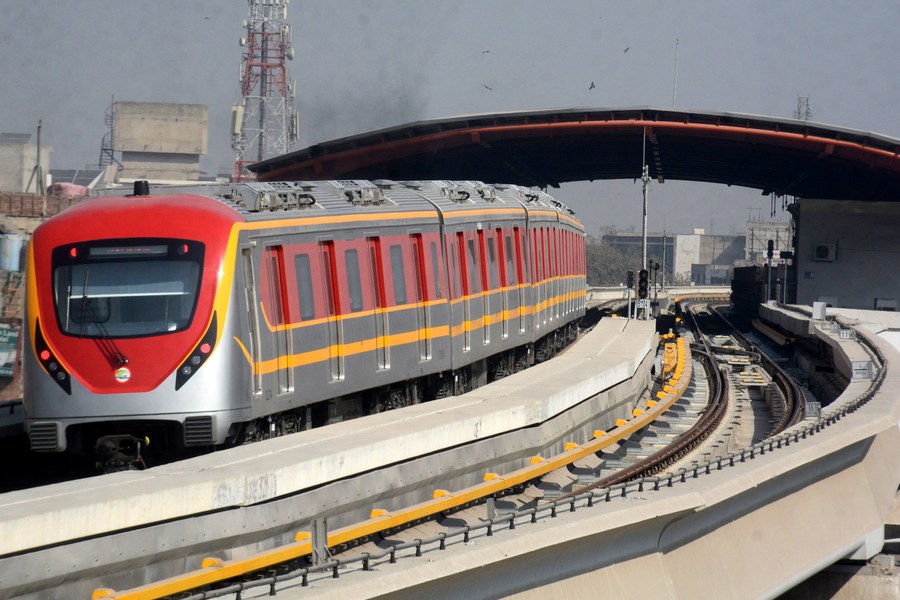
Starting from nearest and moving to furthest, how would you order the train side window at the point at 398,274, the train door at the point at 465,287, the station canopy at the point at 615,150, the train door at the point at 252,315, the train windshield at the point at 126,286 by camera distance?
the train windshield at the point at 126,286
the train door at the point at 252,315
the train side window at the point at 398,274
the train door at the point at 465,287
the station canopy at the point at 615,150

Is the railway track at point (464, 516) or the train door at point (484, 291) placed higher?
the train door at point (484, 291)

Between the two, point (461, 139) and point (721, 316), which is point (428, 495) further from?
point (721, 316)

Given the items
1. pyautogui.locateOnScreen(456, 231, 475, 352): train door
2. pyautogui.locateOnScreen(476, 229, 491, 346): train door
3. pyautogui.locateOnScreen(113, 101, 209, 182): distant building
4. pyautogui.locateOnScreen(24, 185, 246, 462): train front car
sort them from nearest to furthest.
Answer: pyautogui.locateOnScreen(24, 185, 246, 462): train front car, pyautogui.locateOnScreen(456, 231, 475, 352): train door, pyautogui.locateOnScreen(476, 229, 491, 346): train door, pyautogui.locateOnScreen(113, 101, 209, 182): distant building

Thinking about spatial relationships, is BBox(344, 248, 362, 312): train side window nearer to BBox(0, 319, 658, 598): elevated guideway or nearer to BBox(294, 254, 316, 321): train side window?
BBox(294, 254, 316, 321): train side window

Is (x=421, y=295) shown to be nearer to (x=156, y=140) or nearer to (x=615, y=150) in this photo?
(x=615, y=150)

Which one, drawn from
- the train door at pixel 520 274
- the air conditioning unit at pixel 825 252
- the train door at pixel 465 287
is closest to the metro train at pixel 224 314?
the train door at pixel 465 287

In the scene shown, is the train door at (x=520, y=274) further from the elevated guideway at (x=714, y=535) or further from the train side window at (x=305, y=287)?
the train side window at (x=305, y=287)

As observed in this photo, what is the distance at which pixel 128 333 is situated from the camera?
12.0 m

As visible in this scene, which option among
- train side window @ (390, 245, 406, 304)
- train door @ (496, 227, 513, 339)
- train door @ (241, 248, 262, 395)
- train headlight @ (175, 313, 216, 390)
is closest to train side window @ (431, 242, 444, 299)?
train side window @ (390, 245, 406, 304)

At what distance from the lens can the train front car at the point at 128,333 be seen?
11.9 metres

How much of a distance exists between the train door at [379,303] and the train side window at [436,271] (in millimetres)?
1856

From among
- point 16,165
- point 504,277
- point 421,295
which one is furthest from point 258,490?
point 16,165

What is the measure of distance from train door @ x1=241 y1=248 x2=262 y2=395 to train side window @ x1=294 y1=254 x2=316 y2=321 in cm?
110

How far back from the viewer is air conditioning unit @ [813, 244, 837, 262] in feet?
186
